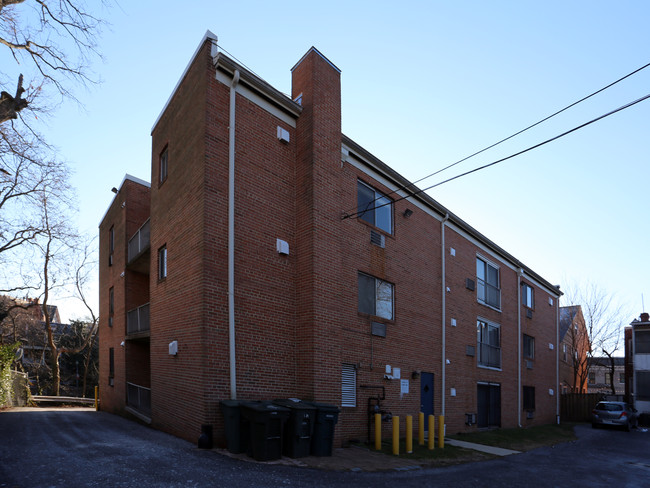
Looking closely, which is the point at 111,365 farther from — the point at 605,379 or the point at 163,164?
the point at 605,379

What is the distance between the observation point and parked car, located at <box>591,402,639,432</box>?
1009 inches

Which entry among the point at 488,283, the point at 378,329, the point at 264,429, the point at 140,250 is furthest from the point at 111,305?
the point at 488,283

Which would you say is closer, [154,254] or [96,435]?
[96,435]

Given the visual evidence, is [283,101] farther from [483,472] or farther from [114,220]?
[114,220]

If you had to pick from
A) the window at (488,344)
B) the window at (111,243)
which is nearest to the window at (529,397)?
the window at (488,344)

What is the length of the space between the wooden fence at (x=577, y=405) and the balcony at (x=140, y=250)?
27.2 meters

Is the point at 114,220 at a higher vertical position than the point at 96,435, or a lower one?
higher

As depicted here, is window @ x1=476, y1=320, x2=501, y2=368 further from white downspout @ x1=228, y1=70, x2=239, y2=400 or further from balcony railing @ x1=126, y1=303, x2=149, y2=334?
white downspout @ x1=228, y1=70, x2=239, y2=400

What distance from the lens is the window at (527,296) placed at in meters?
26.8

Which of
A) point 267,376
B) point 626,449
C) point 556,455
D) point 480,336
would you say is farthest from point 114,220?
point 626,449

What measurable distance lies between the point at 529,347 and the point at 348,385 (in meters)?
17.2

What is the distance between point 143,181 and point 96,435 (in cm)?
1097

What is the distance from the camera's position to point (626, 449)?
56.5 feet

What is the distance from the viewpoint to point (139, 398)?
599 inches
